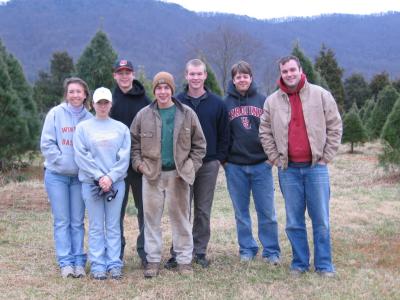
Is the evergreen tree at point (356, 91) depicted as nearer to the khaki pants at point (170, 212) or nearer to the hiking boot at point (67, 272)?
the khaki pants at point (170, 212)

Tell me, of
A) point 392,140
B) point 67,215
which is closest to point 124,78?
point 67,215

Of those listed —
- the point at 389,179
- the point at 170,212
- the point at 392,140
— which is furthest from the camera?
the point at 392,140

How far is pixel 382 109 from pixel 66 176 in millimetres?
19858

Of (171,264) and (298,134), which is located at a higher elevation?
(298,134)

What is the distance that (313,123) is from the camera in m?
4.82

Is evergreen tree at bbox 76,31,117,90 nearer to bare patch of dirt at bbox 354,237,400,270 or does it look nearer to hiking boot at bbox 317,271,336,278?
bare patch of dirt at bbox 354,237,400,270

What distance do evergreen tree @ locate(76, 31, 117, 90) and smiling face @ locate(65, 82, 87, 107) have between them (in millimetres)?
6993

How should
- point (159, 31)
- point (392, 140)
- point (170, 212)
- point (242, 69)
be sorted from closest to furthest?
point (170, 212) → point (242, 69) → point (392, 140) → point (159, 31)

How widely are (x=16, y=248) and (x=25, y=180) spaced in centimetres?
679

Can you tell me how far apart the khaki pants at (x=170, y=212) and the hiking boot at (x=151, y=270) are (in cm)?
5

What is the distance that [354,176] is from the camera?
13.8 metres

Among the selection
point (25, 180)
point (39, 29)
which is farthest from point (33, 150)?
point (39, 29)

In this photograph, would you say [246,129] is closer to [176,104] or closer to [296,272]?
[176,104]

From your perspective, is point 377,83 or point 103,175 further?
point 377,83
